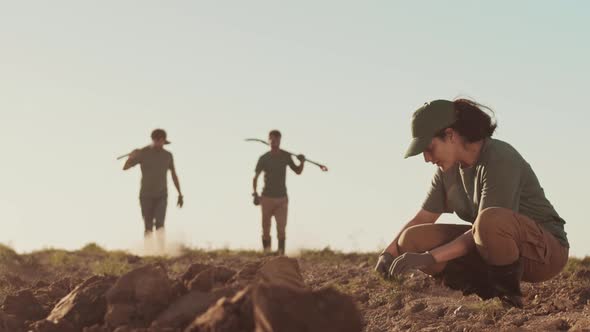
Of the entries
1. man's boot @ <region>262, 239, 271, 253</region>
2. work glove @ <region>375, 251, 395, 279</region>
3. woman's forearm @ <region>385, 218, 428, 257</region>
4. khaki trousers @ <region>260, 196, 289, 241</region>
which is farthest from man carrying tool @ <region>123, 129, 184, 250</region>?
work glove @ <region>375, 251, 395, 279</region>

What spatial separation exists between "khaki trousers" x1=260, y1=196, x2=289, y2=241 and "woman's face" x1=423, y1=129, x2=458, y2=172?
833 centimetres

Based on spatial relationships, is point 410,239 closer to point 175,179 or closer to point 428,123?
point 428,123

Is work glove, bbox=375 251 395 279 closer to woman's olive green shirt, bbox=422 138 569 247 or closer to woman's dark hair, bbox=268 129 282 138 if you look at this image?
woman's olive green shirt, bbox=422 138 569 247

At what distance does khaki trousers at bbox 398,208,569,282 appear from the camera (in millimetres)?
5477

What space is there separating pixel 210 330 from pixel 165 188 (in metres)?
10.2

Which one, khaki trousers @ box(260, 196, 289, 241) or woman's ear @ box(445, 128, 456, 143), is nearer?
woman's ear @ box(445, 128, 456, 143)

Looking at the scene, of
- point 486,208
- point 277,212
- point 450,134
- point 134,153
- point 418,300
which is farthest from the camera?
point 134,153

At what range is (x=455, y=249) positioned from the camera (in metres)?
5.52

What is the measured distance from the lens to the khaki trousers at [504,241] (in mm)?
5477

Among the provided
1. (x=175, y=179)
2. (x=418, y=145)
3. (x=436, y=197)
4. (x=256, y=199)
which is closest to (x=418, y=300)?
(x=436, y=197)

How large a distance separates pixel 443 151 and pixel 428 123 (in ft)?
0.67

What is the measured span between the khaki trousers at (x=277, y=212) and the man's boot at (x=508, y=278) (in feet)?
27.4

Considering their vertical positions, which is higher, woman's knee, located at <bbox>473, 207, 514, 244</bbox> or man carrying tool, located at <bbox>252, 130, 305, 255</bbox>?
man carrying tool, located at <bbox>252, 130, 305, 255</bbox>

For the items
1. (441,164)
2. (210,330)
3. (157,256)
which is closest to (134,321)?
(210,330)
